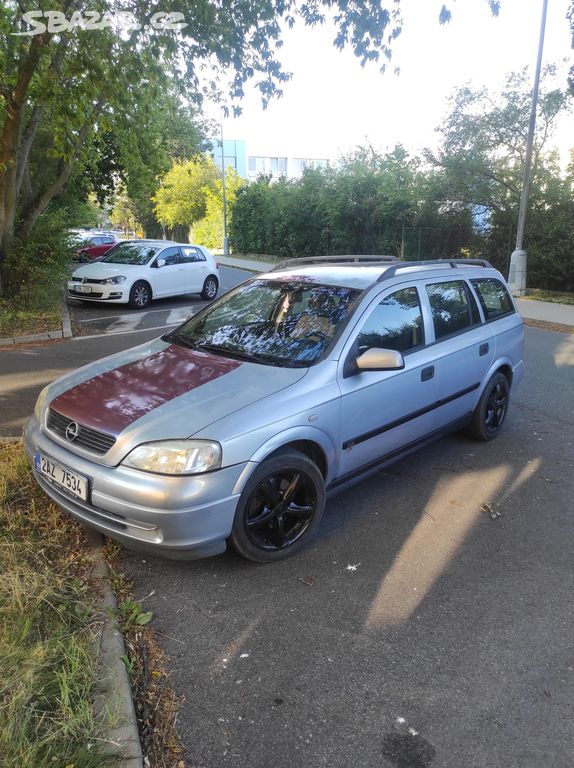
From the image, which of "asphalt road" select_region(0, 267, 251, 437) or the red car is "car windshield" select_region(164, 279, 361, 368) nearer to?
"asphalt road" select_region(0, 267, 251, 437)

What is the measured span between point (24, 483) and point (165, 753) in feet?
7.69

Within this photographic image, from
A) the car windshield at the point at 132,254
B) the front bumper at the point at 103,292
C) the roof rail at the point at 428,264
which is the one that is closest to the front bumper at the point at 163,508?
the roof rail at the point at 428,264

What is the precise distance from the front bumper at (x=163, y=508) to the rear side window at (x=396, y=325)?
4.63 feet

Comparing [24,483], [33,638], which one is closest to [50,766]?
[33,638]

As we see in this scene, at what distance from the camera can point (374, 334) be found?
3.85m

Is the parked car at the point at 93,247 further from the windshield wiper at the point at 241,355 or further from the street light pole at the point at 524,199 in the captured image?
the windshield wiper at the point at 241,355

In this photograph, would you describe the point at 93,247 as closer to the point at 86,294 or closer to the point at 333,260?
the point at 86,294

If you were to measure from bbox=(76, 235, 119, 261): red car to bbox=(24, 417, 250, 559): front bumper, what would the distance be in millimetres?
23951

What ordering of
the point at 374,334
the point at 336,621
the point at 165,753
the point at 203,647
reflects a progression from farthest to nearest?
the point at 374,334
the point at 336,621
the point at 203,647
the point at 165,753

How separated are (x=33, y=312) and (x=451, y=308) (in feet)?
29.3

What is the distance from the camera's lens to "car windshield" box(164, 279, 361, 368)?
3689 millimetres

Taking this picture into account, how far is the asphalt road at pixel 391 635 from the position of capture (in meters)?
2.19

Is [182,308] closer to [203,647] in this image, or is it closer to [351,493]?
[351,493]

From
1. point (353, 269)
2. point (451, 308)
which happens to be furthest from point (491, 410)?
point (353, 269)
